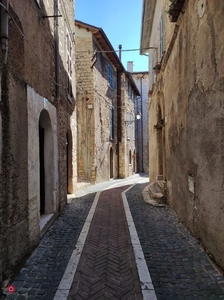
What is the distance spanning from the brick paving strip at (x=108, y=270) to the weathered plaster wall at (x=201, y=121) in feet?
4.00

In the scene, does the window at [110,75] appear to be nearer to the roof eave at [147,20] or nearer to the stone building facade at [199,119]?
the roof eave at [147,20]

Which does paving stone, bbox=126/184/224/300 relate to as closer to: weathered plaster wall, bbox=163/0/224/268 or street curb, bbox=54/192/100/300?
weathered plaster wall, bbox=163/0/224/268

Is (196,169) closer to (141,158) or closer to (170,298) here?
(170,298)

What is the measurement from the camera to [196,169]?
448 cm

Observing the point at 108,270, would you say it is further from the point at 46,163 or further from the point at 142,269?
the point at 46,163

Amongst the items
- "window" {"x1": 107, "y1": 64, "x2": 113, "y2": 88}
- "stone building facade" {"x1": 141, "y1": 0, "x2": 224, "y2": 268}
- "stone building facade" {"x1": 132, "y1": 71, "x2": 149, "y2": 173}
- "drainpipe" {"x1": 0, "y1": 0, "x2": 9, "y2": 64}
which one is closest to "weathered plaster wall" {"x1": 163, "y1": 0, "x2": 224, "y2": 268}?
"stone building facade" {"x1": 141, "y1": 0, "x2": 224, "y2": 268}

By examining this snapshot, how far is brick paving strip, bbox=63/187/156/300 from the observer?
Result: 297 centimetres

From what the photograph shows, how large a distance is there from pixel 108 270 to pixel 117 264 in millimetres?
232

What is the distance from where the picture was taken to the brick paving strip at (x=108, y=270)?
2.97 meters

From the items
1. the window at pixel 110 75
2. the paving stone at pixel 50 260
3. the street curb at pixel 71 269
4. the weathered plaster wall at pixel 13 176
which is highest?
the window at pixel 110 75

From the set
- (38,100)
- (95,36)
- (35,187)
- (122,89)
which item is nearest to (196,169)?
(35,187)

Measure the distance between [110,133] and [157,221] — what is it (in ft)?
42.3

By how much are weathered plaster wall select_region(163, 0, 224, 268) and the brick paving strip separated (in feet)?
4.00

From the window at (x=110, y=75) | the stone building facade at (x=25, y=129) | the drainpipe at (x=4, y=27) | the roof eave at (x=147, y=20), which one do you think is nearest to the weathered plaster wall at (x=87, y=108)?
the window at (x=110, y=75)
